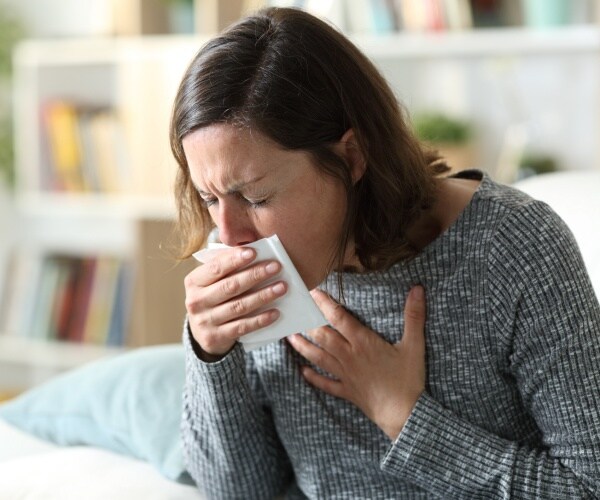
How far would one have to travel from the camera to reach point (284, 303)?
46.9 inches

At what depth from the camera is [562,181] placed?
154 centimetres

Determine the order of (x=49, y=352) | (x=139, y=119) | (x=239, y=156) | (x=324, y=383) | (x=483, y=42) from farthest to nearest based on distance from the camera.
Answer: (x=49, y=352) < (x=139, y=119) < (x=483, y=42) < (x=324, y=383) < (x=239, y=156)

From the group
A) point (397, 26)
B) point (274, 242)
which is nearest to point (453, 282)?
point (274, 242)

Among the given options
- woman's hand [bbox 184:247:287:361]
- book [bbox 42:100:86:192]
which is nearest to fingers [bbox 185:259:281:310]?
woman's hand [bbox 184:247:287:361]

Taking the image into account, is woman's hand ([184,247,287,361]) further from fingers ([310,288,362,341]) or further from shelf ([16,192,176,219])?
shelf ([16,192,176,219])

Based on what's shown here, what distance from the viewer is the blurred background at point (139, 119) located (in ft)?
9.02

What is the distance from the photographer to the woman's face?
1.11m

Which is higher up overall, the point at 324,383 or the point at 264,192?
the point at 264,192

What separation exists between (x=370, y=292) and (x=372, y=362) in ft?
0.31

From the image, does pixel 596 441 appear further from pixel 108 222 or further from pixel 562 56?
pixel 108 222

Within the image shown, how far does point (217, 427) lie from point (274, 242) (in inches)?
13.8

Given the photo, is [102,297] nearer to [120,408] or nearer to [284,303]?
[120,408]

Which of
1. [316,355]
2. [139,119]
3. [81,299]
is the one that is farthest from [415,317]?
[81,299]

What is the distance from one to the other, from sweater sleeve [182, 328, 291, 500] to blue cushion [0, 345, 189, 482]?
89 mm
